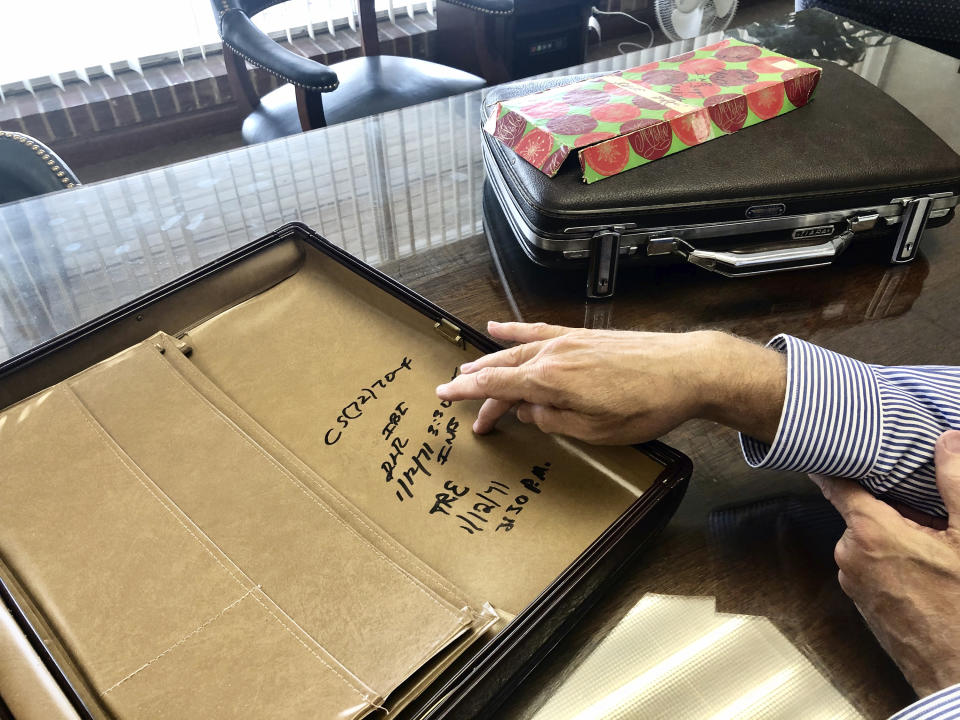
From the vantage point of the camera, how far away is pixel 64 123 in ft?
8.14

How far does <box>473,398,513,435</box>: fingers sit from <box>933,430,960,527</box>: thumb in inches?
13.6

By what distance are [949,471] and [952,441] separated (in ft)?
0.11

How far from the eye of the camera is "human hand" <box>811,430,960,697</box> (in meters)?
0.50

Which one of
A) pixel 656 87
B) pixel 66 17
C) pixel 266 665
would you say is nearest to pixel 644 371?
pixel 266 665

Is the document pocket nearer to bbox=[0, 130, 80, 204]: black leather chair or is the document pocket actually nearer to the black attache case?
the black attache case

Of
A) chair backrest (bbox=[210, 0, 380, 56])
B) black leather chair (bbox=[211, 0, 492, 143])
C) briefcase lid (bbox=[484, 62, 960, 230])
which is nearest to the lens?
Answer: briefcase lid (bbox=[484, 62, 960, 230])

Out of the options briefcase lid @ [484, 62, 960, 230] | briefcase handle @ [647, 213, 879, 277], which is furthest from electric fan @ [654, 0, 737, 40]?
briefcase handle @ [647, 213, 879, 277]

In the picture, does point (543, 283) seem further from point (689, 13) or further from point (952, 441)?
point (689, 13)

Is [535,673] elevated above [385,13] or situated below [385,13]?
above

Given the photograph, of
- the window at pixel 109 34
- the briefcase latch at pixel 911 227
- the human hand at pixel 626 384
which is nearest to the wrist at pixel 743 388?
the human hand at pixel 626 384

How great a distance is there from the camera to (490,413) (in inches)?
24.7

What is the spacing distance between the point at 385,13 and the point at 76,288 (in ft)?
7.95

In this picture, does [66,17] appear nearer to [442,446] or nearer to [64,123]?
[64,123]

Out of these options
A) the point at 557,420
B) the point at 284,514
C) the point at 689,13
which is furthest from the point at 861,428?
the point at 689,13
